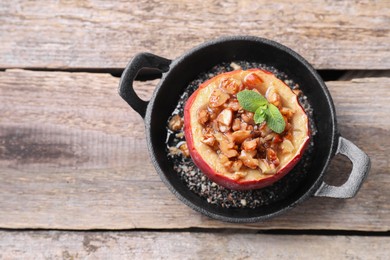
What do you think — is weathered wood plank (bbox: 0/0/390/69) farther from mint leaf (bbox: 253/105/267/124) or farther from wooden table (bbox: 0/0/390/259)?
mint leaf (bbox: 253/105/267/124)

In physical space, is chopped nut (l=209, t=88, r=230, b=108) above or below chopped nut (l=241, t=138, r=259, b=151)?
above

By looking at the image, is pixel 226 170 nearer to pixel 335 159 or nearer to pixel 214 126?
pixel 214 126

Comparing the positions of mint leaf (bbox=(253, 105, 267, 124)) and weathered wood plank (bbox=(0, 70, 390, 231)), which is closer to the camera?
mint leaf (bbox=(253, 105, 267, 124))

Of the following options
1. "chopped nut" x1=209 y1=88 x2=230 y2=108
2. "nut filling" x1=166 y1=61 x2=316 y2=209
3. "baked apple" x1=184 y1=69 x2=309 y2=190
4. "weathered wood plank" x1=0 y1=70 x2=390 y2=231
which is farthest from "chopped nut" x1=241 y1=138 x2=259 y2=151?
"weathered wood plank" x1=0 y1=70 x2=390 y2=231

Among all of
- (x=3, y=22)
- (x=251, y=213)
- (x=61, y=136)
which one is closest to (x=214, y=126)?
(x=251, y=213)

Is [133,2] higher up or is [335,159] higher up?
[133,2]

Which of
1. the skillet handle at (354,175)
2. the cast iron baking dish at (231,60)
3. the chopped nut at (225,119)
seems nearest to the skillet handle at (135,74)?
the cast iron baking dish at (231,60)
